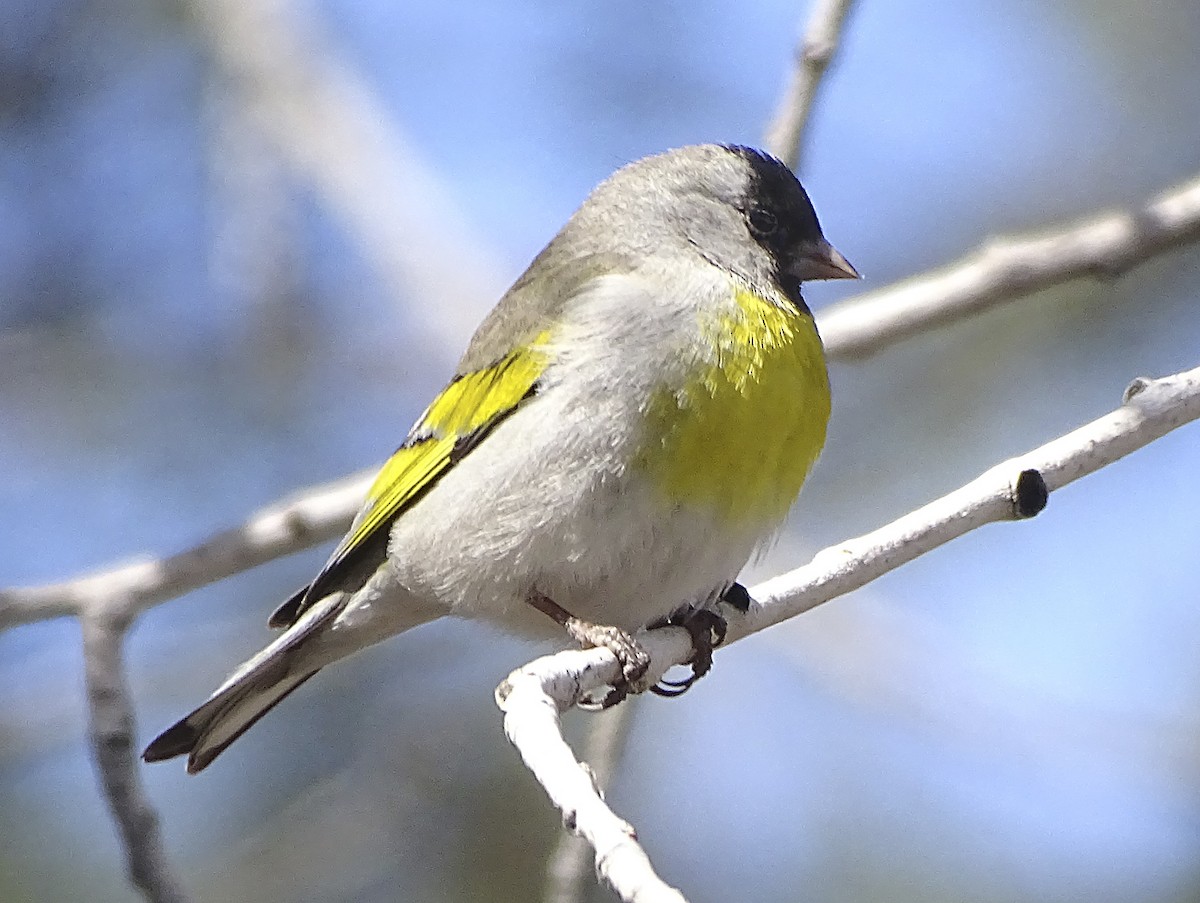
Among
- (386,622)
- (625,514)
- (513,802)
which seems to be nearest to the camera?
(625,514)

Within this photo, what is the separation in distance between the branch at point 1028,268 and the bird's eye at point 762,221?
52 cm

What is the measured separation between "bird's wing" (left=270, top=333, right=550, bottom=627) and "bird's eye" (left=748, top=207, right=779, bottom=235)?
922 mm

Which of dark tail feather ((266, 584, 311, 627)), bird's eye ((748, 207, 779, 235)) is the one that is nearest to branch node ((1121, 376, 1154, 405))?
bird's eye ((748, 207, 779, 235))

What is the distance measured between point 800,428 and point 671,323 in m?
0.49

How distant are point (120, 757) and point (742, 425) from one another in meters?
1.92

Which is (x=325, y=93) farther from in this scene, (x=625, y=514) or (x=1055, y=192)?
(x=625, y=514)

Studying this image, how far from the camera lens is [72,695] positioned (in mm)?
6391

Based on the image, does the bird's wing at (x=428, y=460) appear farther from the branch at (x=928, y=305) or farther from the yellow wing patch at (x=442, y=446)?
the branch at (x=928, y=305)

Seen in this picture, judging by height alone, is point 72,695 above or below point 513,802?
above

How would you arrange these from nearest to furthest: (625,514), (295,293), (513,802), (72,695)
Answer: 1. (625,514)
2. (72,695)
3. (513,802)
4. (295,293)

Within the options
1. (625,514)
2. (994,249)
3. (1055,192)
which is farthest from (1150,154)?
(625,514)

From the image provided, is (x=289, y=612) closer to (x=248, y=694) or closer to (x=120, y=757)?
(x=248, y=694)

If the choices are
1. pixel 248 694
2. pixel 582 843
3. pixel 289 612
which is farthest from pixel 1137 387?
pixel 248 694

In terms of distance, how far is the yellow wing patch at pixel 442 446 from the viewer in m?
4.74
